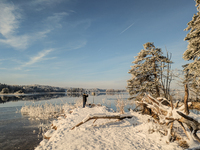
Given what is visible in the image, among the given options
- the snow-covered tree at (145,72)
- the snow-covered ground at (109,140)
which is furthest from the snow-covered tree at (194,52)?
the snow-covered ground at (109,140)

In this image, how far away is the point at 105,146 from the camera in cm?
360

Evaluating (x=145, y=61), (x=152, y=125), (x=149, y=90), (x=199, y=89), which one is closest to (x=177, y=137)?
(x=152, y=125)

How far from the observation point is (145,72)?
443 inches

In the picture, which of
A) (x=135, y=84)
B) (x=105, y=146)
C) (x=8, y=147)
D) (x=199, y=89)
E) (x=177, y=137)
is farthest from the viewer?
(x=135, y=84)

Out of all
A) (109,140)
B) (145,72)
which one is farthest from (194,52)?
(109,140)

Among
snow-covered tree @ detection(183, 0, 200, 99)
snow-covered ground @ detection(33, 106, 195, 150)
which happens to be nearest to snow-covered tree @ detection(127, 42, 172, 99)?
snow-covered tree @ detection(183, 0, 200, 99)

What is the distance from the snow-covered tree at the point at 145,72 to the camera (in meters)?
11.1

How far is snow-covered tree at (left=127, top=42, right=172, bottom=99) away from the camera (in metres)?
11.1

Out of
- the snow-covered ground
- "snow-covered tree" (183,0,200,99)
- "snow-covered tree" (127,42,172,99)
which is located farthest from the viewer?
"snow-covered tree" (127,42,172,99)

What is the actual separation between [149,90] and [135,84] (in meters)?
1.44

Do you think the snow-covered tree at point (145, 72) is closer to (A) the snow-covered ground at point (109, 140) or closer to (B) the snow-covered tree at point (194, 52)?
(B) the snow-covered tree at point (194, 52)

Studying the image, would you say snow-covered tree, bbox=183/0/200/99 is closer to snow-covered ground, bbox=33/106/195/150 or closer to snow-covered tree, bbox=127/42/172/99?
snow-covered tree, bbox=127/42/172/99

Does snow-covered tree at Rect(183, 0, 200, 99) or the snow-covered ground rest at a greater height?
snow-covered tree at Rect(183, 0, 200, 99)

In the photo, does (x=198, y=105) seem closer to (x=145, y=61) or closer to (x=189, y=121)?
(x=189, y=121)
